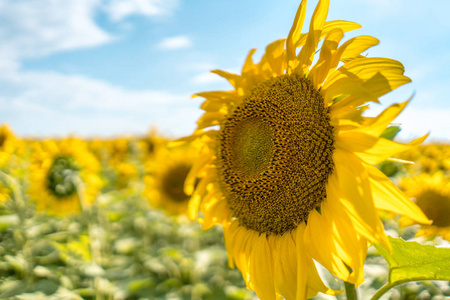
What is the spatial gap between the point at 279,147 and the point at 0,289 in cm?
386

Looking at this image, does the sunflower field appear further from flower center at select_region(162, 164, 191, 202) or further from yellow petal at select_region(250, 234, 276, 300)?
flower center at select_region(162, 164, 191, 202)

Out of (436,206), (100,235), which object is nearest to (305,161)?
(436,206)

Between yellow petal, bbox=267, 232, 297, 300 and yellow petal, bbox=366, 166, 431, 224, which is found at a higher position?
yellow petal, bbox=366, 166, 431, 224

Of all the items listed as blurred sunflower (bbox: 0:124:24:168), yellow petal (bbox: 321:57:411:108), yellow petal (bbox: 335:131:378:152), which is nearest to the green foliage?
blurred sunflower (bbox: 0:124:24:168)

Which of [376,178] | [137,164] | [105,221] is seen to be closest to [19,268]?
[105,221]

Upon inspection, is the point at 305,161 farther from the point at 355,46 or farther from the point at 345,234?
the point at 355,46

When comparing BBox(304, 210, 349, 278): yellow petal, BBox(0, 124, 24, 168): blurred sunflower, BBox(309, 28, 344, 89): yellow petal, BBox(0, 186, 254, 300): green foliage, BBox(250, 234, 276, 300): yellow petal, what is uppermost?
BBox(0, 124, 24, 168): blurred sunflower

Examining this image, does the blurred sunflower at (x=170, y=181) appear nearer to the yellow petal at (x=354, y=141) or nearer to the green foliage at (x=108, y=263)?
the green foliage at (x=108, y=263)

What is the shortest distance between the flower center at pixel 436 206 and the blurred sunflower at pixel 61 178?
4.13 m

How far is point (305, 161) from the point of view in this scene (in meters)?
1.51

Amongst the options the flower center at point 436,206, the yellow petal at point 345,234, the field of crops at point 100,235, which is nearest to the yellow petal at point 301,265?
the yellow petal at point 345,234

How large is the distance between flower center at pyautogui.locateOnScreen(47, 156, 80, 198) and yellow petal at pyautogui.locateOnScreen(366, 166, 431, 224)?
475 centimetres

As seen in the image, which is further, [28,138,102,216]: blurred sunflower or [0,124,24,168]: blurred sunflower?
[0,124,24,168]: blurred sunflower

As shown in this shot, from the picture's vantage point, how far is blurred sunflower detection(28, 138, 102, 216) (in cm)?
524
